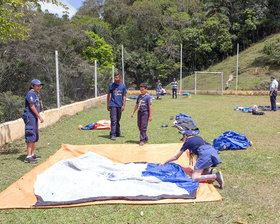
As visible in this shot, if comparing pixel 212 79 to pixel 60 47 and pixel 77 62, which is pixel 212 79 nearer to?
pixel 60 47

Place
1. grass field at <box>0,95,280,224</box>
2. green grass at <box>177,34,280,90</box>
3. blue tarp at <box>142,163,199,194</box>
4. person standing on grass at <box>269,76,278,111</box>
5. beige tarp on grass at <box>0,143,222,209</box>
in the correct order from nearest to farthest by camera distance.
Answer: grass field at <box>0,95,280,224</box>, beige tarp on grass at <box>0,143,222,209</box>, blue tarp at <box>142,163,199,194</box>, person standing on grass at <box>269,76,278,111</box>, green grass at <box>177,34,280,90</box>

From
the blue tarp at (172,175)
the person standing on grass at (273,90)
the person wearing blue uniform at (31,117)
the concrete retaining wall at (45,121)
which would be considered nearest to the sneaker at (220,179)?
the blue tarp at (172,175)

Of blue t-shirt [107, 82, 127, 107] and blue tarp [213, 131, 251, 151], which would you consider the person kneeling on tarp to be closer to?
blue tarp [213, 131, 251, 151]

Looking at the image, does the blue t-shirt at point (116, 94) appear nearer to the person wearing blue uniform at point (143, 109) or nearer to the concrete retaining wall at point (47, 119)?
the person wearing blue uniform at point (143, 109)

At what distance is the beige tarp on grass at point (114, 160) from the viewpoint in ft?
12.3

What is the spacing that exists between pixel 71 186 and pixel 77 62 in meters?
12.1

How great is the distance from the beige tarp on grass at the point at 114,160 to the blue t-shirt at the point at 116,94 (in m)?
1.51

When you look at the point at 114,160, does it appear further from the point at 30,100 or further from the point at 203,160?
the point at 30,100

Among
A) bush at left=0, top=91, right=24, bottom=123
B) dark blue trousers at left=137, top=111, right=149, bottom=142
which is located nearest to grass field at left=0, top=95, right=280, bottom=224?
dark blue trousers at left=137, top=111, right=149, bottom=142

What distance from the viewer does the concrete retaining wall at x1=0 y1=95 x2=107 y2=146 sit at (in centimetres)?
716

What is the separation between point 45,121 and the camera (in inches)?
376

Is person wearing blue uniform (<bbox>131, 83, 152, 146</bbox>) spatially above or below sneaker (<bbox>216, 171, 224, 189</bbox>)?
above

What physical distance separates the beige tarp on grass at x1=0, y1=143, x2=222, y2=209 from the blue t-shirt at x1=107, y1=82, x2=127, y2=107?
151 centimetres

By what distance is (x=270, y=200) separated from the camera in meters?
3.78
